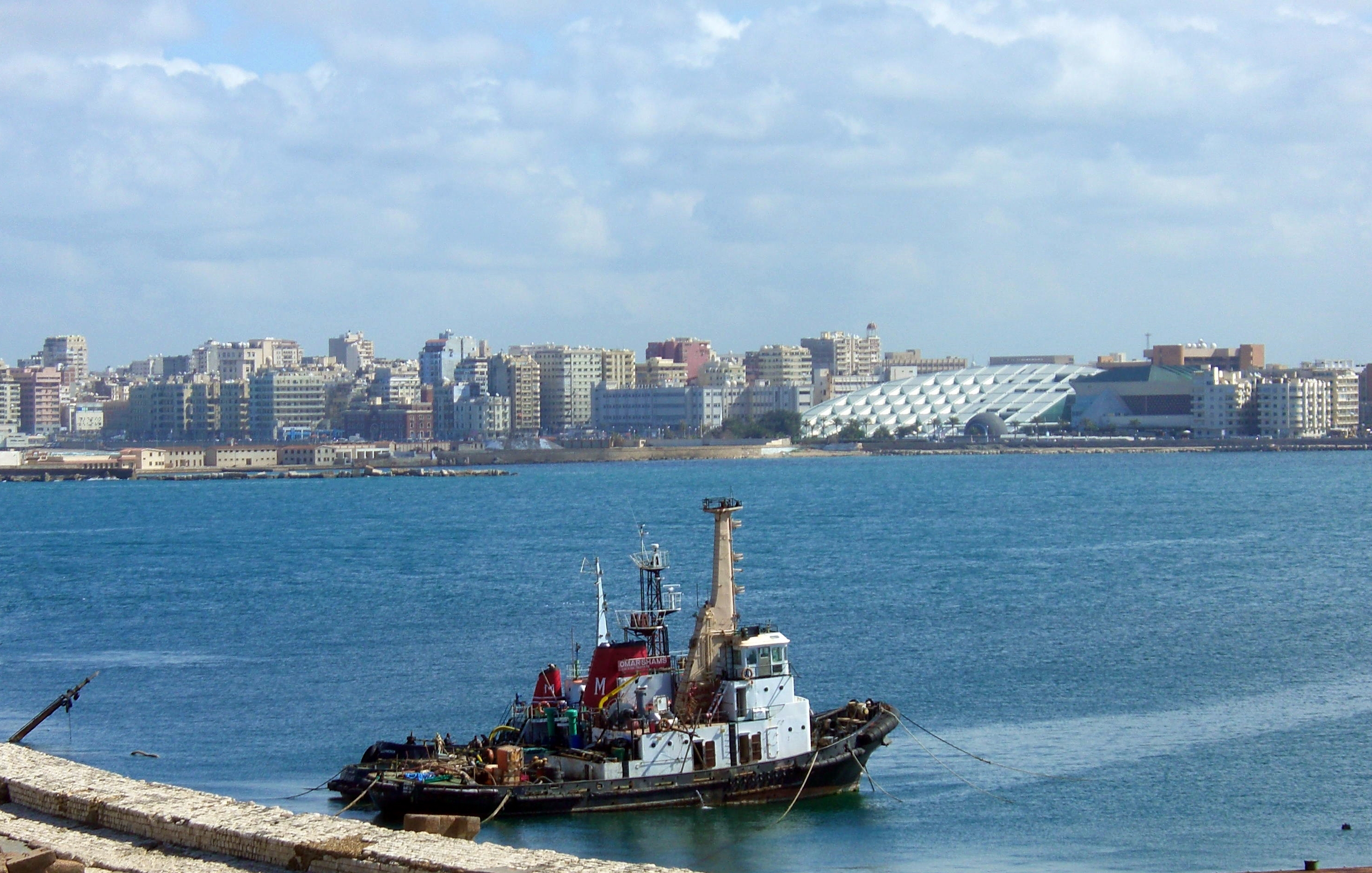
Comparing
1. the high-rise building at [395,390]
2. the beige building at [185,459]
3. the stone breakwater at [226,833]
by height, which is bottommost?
the stone breakwater at [226,833]

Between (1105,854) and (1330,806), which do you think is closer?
(1105,854)

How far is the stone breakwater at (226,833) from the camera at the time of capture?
11578 mm

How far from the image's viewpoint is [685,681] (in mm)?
17500

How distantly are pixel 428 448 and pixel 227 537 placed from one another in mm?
80823

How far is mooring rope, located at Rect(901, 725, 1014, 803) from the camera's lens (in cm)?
1767

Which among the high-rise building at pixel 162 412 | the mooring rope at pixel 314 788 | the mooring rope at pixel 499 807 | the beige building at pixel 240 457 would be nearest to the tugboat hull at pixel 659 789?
the mooring rope at pixel 499 807

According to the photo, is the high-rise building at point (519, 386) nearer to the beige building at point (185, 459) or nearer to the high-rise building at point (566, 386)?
the high-rise building at point (566, 386)

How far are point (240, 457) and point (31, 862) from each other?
370 feet

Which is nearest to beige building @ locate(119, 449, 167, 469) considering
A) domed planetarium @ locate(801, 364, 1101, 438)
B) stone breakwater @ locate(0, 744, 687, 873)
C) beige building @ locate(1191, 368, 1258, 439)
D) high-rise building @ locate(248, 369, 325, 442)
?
high-rise building @ locate(248, 369, 325, 442)

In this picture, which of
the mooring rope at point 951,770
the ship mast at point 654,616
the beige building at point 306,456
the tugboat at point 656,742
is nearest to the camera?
the tugboat at point 656,742

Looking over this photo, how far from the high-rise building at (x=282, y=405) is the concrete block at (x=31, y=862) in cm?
15547

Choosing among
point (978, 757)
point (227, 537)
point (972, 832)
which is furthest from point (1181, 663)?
point (227, 537)

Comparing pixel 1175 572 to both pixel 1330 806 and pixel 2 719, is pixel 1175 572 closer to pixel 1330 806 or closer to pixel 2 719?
pixel 1330 806

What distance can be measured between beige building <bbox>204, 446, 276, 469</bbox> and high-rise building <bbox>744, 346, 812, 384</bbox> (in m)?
68.9
